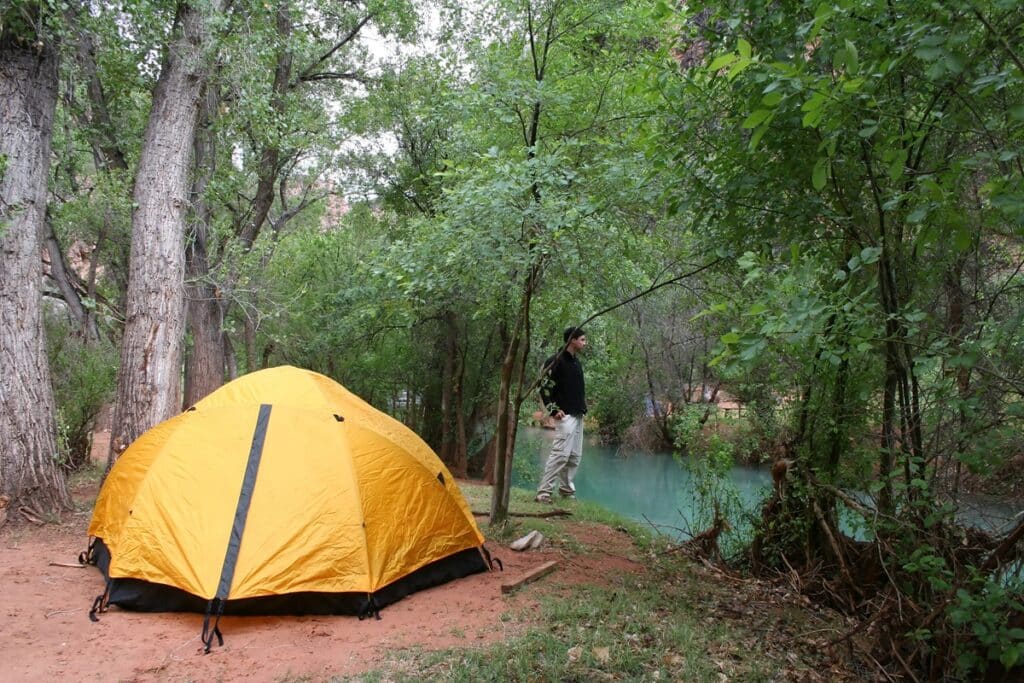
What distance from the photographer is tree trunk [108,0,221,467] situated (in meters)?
6.89

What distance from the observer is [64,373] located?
938 cm

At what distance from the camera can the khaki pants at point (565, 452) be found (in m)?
8.21

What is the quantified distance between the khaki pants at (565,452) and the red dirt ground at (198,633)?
2.76m

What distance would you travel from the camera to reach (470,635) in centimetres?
420

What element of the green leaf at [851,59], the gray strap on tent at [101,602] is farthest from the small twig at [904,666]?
the gray strap on tent at [101,602]

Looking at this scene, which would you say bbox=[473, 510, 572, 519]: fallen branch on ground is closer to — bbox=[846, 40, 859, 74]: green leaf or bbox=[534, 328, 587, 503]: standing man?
bbox=[534, 328, 587, 503]: standing man

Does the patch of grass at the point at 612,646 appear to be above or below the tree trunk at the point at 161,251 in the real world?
below

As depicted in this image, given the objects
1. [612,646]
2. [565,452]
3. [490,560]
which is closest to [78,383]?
[565,452]

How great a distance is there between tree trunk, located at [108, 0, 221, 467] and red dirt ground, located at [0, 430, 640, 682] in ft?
5.74

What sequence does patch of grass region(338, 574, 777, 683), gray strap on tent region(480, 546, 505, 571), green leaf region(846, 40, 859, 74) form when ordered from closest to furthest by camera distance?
green leaf region(846, 40, 859, 74) → patch of grass region(338, 574, 777, 683) → gray strap on tent region(480, 546, 505, 571)

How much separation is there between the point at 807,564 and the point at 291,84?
36.6 feet

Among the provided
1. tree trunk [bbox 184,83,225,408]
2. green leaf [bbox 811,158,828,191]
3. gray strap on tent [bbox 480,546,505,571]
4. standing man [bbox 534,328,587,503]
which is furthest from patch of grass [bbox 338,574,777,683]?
tree trunk [bbox 184,83,225,408]

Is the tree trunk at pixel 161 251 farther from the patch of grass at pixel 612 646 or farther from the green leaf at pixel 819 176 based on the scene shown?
the green leaf at pixel 819 176

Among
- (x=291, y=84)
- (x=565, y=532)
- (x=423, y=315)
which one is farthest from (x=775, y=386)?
(x=291, y=84)
